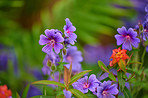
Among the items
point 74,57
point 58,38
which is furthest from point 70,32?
point 74,57

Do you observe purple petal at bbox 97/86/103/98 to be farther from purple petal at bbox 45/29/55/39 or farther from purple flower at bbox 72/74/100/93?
purple petal at bbox 45/29/55/39

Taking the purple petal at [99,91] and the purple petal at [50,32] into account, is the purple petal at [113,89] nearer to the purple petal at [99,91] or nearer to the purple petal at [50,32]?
the purple petal at [99,91]

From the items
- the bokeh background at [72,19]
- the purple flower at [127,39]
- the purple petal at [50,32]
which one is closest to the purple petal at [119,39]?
the purple flower at [127,39]

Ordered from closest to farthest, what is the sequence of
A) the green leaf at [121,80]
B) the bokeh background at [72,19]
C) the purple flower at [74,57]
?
the green leaf at [121,80] < the purple flower at [74,57] < the bokeh background at [72,19]

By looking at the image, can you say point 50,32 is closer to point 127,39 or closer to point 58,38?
point 58,38

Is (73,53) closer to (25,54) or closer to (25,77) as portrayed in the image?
(25,77)

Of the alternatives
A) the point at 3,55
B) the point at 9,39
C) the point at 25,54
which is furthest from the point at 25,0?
the point at 3,55
